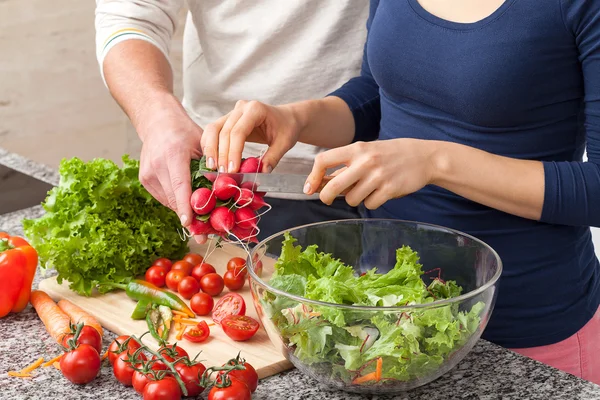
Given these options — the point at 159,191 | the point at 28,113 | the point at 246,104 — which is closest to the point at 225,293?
the point at 159,191

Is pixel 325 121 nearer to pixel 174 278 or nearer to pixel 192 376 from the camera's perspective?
pixel 174 278

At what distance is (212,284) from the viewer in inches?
60.7

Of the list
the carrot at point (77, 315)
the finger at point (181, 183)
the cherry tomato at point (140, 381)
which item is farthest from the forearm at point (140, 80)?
the cherry tomato at point (140, 381)

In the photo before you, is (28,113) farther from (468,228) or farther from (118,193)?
(468,228)

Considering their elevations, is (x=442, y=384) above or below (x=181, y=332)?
above

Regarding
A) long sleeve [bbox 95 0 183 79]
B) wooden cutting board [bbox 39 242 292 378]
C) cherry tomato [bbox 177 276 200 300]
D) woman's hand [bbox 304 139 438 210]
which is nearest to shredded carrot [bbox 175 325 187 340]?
wooden cutting board [bbox 39 242 292 378]

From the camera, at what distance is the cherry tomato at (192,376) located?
1158mm

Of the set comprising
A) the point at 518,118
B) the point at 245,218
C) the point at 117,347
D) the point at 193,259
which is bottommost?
the point at 193,259

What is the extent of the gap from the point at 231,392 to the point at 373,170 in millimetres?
409

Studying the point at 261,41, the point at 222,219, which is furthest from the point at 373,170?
the point at 261,41

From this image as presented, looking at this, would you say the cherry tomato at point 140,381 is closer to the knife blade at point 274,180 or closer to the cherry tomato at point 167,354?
the cherry tomato at point 167,354

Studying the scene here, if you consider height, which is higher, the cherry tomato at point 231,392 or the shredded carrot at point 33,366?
the cherry tomato at point 231,392

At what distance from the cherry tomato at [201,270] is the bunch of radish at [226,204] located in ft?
0.61

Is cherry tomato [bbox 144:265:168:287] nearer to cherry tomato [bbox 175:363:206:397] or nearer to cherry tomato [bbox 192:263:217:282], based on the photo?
cherry tomato [bbox 192:263:217:282]
